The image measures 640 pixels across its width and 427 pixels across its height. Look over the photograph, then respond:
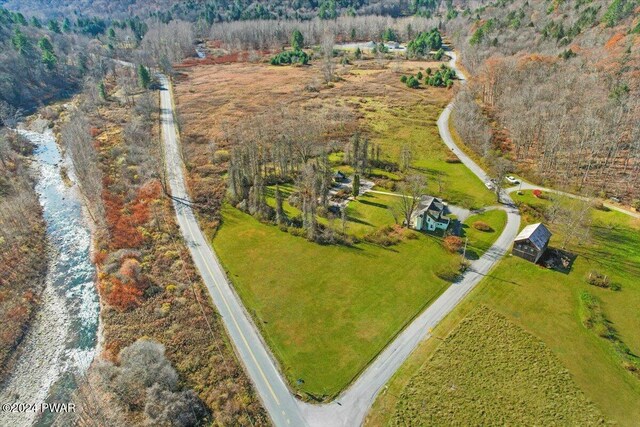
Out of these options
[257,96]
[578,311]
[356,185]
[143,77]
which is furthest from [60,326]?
[143,77]

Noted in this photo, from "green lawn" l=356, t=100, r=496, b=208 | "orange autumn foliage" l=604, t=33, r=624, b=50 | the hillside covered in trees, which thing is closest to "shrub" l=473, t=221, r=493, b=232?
"green lawn" l=356, t=100, r=496, b=208

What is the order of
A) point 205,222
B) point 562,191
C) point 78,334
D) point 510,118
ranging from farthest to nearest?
point 510,118
point 562,191
point 205,222
point 78,334

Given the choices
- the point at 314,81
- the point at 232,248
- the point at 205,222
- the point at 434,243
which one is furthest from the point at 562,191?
the point at 314,81

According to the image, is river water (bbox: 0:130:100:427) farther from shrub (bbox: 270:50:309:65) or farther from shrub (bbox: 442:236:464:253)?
shrub (bbox: 270:50:309:65)

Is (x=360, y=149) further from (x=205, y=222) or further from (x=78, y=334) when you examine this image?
(x=78, y=334)

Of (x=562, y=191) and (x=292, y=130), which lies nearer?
(x=562, y=191)

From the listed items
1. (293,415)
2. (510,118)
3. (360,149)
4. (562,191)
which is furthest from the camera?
(510,118)

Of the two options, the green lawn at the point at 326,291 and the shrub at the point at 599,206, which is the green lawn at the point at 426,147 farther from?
the green lawn at the point at 326,291
